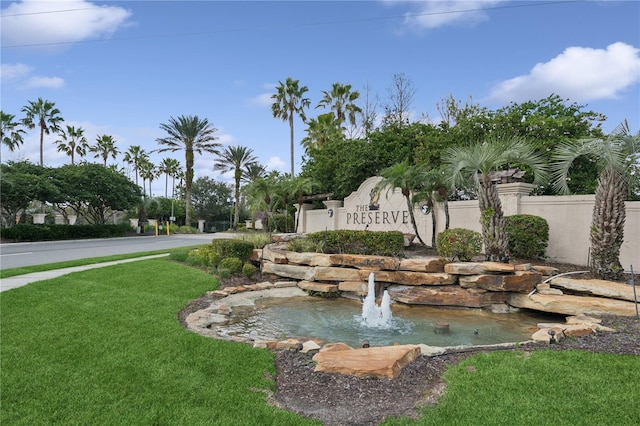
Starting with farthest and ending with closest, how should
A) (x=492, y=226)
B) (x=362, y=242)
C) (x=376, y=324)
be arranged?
(x=362, y=242), (x=492, y=226), (x=376, y=324)

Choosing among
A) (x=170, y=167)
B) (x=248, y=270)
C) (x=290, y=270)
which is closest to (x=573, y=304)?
(x=290, y=270)

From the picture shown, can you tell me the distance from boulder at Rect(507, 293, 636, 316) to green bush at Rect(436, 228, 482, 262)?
55.6 inches

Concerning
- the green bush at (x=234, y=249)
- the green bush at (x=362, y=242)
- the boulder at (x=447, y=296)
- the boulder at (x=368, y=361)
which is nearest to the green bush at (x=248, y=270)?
the green bush at (x=234, y=249)

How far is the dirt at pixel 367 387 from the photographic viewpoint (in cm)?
359

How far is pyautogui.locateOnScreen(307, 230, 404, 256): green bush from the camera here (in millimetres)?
10734

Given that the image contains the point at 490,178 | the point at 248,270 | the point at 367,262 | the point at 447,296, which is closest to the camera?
the point at 447,296

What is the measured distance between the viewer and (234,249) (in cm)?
1231

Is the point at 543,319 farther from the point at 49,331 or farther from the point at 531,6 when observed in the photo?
the point at 49,331

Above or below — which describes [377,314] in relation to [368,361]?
below

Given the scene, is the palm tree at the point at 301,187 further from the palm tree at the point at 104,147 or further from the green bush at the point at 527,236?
the palm tree at the point at 104,147

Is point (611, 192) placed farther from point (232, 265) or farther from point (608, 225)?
point (232, 265)

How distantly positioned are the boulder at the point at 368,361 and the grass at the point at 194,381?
0.54 meters

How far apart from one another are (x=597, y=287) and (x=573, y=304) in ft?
2.33

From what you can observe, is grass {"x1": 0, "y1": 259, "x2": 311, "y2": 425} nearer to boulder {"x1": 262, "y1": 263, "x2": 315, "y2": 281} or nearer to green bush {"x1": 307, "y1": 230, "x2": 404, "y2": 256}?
boulder {"x1": 262, "y1": 263, "x2": 315, "y2": 281}
